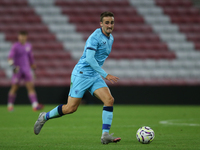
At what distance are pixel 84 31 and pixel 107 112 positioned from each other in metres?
12.1

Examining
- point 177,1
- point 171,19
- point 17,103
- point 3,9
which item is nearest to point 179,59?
point 171,19

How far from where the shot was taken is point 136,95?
546 inches

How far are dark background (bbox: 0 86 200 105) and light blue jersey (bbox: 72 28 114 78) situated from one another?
8.25m

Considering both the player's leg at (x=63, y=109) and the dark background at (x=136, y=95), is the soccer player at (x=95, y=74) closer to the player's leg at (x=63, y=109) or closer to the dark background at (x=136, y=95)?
the player's leg at (x=63, y=109)

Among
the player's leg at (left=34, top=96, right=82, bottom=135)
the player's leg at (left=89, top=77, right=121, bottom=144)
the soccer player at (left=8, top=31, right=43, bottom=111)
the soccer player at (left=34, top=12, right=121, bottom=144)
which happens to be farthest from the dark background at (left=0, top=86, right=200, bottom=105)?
the player's leg at (left=89, top=77, right=121, bottom=144)

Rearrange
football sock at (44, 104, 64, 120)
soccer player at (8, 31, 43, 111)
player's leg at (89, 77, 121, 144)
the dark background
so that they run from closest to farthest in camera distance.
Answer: player's leg at (89, 77, 121, 144), football sock at (44, 104, 64, 120), soccer player at (8, 31, 43, 111), the dark background

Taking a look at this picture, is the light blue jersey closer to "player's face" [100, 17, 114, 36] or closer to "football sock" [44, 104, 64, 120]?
"player's face" [100, 17, 114, 36]

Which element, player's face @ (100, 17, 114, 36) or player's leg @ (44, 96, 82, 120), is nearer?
player's face @ (100, 17, 114, 36)

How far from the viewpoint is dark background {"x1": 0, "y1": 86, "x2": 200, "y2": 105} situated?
44.7 feet

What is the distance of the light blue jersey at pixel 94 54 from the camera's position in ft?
16.6

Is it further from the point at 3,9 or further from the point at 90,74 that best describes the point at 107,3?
the point at 90,74

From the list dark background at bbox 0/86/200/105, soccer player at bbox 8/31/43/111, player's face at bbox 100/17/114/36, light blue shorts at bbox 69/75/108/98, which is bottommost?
dark background at bbox 0/86/200/105

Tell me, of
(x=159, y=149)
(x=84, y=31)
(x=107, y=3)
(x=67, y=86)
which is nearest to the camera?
(x=159, y=149)

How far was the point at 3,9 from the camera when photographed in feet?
56.4
